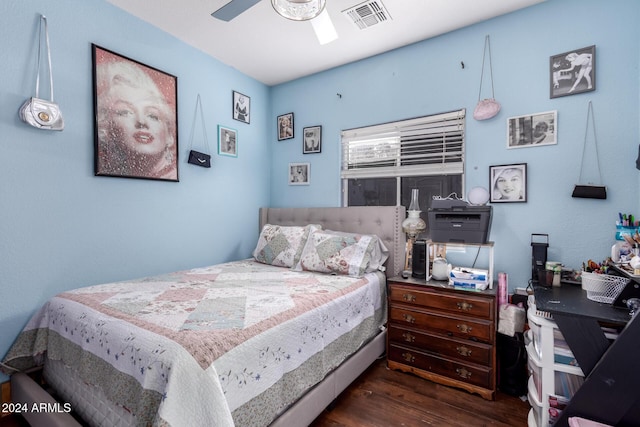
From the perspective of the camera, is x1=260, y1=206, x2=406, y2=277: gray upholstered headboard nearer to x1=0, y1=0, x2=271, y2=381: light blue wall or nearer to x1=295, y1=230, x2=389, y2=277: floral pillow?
x1=295, y1=230, x2=389, y2=277: floral pillow

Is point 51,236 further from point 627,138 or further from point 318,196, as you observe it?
point 627,138

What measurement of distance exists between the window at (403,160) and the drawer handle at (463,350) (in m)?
1.17

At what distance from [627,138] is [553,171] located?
0.42 meters

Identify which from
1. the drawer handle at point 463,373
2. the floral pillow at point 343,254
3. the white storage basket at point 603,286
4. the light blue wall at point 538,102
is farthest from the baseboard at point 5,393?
the white storage basket at point 603,286

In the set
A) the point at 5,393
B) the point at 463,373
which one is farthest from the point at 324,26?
the point at 5,393

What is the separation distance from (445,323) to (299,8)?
222cm

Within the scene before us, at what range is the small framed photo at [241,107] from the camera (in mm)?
3236

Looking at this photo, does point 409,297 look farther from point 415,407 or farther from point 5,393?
point 5,393

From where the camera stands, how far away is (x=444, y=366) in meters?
2.09

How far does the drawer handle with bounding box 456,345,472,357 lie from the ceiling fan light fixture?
2296mm

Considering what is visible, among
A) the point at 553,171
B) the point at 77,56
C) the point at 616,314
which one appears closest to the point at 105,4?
the point at 77,56

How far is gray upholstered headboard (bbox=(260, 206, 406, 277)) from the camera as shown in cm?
265

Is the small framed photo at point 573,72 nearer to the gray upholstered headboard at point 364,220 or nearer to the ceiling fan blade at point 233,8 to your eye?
the gray upholstered headboard at point 364,220

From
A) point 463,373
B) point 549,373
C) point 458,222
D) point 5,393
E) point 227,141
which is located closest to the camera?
point 549,373
